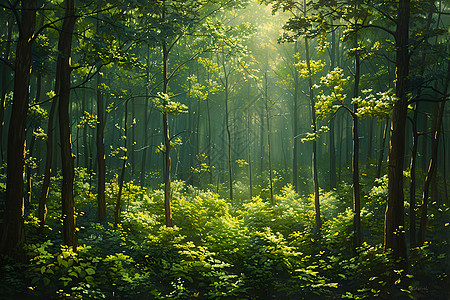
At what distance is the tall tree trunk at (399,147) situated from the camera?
308 inches

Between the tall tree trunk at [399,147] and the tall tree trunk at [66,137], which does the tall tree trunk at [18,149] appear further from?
the tall tree trunk at [399,147]

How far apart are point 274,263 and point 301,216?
4.95 m

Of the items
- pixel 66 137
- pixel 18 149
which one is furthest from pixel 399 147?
pixel 18 149

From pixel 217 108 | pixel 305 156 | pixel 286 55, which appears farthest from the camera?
pixel 305 156

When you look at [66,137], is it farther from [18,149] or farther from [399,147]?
[399,147]

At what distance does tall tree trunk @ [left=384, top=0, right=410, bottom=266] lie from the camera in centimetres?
783

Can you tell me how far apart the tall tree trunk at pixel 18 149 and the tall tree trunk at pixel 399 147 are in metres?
8.67

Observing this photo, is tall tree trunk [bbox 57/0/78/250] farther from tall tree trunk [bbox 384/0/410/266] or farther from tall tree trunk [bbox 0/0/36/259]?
tall tree trunk [bbox 384/0/410/266]

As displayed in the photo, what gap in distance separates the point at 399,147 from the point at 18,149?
9067 millimetres

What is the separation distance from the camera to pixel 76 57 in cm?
2195

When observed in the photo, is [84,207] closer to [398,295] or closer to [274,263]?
[274,263]

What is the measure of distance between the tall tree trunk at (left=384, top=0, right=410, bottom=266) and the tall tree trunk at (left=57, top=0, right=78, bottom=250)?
7.78 meters

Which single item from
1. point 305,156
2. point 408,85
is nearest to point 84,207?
point 408,85

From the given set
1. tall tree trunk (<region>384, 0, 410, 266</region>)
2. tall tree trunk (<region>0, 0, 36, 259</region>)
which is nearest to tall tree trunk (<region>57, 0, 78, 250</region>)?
tall tree trunk (<region>0, 0, 36, 259</region>)
